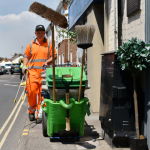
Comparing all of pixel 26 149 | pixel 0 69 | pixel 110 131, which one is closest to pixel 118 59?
pixel 110 131

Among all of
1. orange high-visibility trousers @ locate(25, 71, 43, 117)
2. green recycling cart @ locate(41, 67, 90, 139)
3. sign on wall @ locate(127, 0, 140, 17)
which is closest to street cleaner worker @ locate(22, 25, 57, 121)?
orange high-visibility trousers @ locate(25, 71, 43, 117)

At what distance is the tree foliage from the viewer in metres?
4.11

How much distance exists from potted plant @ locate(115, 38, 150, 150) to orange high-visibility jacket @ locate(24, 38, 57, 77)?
2642mm

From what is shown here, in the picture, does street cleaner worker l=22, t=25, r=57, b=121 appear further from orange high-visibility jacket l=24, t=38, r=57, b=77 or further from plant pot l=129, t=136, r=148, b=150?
plant pot l=129, t=136, r=148, b=150

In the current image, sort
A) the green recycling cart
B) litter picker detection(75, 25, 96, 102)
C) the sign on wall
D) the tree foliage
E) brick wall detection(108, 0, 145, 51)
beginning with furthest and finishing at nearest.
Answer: the sign on wall < brick wall detection(108, 0, 145, 51) < the green recycling cart < litter picker detection(75, 25, 96, 102) < the tree foliage

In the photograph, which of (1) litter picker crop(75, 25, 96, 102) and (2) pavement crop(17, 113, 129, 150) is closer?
(1) litter picker crop(75, 25, 96, 102)

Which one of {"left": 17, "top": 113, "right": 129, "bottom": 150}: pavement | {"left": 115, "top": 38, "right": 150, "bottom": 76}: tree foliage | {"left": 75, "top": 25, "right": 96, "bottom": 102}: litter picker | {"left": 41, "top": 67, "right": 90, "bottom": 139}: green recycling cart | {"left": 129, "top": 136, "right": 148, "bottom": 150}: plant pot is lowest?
{"left": 17, "top": 113, "right": 129, "bottom": 150}: pavement

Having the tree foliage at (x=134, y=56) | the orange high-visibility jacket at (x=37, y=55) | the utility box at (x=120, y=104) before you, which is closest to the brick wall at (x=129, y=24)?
the tree foliage at (x=134, y=56)

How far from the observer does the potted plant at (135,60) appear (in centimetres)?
412

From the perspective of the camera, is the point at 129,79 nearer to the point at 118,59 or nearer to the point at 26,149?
the point at 118,59

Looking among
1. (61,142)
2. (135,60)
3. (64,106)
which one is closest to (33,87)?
(61,142)

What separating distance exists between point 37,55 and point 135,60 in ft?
9.80

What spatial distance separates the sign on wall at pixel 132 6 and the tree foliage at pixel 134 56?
4.54ft

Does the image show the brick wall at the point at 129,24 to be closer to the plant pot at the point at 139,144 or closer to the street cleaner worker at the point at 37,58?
the street cleaner worker at the point at 37,58
